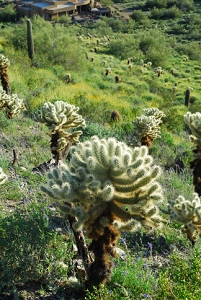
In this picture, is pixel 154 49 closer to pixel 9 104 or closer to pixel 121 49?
pixel 121 49

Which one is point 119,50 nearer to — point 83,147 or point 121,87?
point 121,87

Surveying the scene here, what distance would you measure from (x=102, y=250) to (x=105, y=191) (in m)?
0.56

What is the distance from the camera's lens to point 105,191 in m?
3.02

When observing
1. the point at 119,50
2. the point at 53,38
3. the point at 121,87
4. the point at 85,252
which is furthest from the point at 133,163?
the point at 119,50

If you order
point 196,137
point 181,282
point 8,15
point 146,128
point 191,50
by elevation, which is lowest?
point 191,50

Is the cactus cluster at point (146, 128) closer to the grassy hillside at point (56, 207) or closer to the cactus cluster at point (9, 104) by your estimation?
the grassy hillside at point (56, 207)

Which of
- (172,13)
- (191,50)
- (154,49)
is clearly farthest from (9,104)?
(172,13)

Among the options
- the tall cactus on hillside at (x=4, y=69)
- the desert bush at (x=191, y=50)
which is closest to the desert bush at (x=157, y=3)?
the desert bush at (x=191, y=50)

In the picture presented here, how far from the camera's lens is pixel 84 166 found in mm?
3260

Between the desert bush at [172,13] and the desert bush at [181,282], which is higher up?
the desert bush at [181,282]

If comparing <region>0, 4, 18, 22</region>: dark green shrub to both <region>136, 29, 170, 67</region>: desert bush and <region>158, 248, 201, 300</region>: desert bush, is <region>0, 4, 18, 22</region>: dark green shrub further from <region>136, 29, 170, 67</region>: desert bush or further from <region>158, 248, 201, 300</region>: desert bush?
<region>158, 248, 201, 300</region>: desert bush

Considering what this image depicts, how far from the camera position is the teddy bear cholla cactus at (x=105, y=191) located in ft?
10.2

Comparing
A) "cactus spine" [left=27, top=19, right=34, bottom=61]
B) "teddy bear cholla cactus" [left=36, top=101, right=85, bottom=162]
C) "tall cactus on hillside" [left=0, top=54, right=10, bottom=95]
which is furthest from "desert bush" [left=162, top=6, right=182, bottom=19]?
"teddy bear cholla cactus" [left=36, top=101, right=85, bottom=162]

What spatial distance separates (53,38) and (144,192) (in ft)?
73.3
